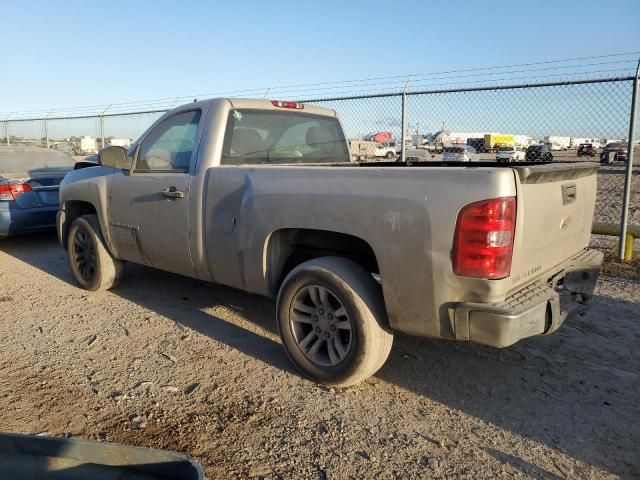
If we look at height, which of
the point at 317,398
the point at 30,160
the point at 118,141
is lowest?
the point at 317,398

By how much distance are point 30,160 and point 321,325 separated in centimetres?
718

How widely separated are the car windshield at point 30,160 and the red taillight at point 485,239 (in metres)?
7.58

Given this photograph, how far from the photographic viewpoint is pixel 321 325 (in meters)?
3.58

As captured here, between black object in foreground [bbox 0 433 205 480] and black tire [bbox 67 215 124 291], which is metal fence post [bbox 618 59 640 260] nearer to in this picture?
black tire [bbox 67 215 124 291]

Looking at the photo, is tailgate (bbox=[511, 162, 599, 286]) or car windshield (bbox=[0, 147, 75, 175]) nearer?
tailgate (bbox=[511, 162, 599, 286])

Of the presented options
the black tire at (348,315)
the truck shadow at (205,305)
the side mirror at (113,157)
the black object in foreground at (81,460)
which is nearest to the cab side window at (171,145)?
the side mirror at (113,157)

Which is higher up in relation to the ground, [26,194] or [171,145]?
[171,145]

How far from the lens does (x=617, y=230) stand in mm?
6816

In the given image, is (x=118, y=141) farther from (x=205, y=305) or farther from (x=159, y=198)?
(x=159, y=198)

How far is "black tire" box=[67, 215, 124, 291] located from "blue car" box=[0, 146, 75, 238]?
2.21 metres

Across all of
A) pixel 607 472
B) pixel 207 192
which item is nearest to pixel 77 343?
pixel 207 192

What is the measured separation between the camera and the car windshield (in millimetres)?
8367

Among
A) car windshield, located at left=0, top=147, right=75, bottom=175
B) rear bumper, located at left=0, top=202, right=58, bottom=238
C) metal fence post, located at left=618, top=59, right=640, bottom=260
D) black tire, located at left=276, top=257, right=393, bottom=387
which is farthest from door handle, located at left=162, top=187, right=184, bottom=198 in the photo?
metal fence post, located at left=618, top=59, right=640, bottom=260

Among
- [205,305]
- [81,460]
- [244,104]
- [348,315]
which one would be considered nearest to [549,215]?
[348,315]
